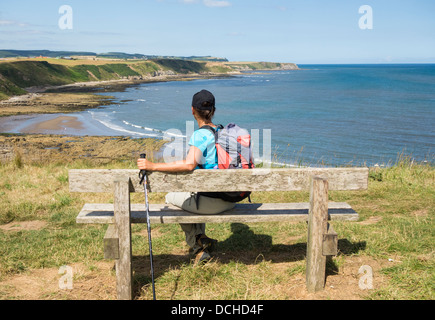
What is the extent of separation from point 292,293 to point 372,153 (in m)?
21.6

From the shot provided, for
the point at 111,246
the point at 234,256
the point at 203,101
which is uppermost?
the point at 203,101

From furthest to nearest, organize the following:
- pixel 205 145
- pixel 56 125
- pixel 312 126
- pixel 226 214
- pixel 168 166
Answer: pixel 312 126 → pixel 56 125 → pixel 226 214 → pixel 205 145 → pixel 168 166

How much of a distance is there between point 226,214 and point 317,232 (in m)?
0.92

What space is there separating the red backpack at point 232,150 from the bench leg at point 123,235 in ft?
3.06

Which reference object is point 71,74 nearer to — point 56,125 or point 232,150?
point 56,125

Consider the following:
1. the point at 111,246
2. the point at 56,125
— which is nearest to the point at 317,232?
the point at 111,246

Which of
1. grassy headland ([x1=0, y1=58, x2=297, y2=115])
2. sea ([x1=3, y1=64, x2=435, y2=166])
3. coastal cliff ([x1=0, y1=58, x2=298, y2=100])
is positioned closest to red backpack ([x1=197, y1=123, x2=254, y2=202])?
sea ([x1=3, y1=64, x2=435, y2=166])

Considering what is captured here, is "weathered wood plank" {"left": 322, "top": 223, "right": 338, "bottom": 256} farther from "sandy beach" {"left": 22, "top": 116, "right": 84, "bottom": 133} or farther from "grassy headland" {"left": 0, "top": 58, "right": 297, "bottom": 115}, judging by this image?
"grassy headland" {"left": 0, "top": 58, "right": 297, "bottom": 115}

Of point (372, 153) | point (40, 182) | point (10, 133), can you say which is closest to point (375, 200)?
point (40, 182)

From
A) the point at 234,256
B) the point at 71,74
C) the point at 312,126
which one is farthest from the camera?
the point at 71,74

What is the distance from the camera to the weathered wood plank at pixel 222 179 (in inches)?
139

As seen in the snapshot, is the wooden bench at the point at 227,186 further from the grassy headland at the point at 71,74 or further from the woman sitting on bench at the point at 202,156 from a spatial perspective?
the grassy headland at the point at 71,74

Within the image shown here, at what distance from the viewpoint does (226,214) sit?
4.02 meters
